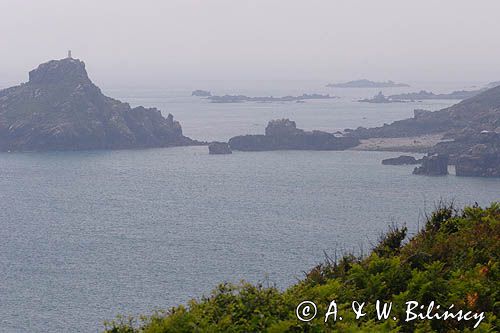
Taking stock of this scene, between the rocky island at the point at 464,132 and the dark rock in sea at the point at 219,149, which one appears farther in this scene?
the dark rock in sea at the point at 219,149

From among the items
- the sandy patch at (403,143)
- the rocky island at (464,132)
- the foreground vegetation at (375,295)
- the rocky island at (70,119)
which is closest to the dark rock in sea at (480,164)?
the rocky island at (464,132)

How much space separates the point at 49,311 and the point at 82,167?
3378 inches

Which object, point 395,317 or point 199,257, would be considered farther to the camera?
point 199,257

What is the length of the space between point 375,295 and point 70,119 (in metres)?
151

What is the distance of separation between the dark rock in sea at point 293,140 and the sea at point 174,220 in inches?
355

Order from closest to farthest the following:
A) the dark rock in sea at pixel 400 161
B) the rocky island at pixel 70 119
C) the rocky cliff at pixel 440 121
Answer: the dark rock in sea at pixel 400 161 < the rocky island at pixel 70 119 < the rocky cliff at pixel 440 121

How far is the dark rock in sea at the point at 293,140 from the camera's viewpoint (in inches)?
6156

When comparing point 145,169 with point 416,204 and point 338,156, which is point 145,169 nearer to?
point 338,156

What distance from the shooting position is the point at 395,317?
488 inches

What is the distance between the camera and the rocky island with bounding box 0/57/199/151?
507 ft

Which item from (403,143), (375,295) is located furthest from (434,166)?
(375,295)

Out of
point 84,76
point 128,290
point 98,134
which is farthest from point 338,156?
point 128,290

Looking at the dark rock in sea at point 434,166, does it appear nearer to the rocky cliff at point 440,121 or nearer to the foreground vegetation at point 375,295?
the rocky cliff at point 440,121

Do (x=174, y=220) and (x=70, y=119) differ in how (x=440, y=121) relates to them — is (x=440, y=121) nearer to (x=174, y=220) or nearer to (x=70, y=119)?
(x=70, y=119)
